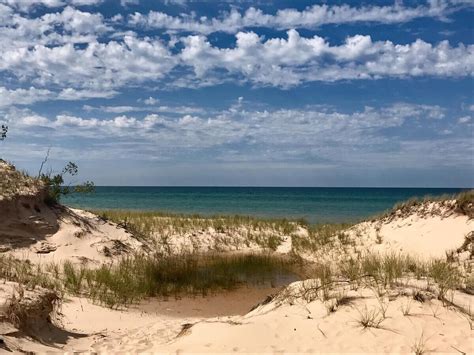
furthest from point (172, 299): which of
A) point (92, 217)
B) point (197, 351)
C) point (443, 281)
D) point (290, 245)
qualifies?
point (290, 245)

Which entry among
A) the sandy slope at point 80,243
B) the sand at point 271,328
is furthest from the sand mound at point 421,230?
the sandy slope at point 80,243

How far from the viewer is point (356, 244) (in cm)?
1753

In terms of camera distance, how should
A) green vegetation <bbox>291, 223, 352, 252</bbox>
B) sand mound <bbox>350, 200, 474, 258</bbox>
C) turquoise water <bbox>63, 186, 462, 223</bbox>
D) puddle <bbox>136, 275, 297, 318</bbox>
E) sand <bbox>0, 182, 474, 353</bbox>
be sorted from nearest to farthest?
sand <bbox>0, 182, 474, 353</bbox>
puddle <bbox>136, 275, 297, 318</bbox>
sand mound <bbox>350, 200, 474, 258</bbox>
green vegetation <bbox>291, 223, 352, 252</bbox>
turquoise water <bbox>63, 186, 462, 223</bbox>

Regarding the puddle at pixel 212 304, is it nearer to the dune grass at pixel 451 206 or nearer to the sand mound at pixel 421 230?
the sand mound at pixel 421 230

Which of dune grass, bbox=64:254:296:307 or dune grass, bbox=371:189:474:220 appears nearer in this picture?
dune grass, bbox=64:254:296:307

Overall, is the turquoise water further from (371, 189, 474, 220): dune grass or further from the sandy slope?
(371, 189, 474, 220): dune grass

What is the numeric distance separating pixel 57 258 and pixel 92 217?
4.19 metres

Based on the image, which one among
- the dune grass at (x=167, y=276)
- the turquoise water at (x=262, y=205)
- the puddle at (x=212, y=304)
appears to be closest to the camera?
the puddle at (x=212, y=304)

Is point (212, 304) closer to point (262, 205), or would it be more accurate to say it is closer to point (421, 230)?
point (421, 230)

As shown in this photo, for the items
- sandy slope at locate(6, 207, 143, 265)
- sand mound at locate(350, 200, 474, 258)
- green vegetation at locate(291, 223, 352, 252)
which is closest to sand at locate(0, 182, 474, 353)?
sandy slope at locate(6, 207, 143, 265)

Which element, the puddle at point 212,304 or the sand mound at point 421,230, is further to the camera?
the sand mound at point 421,230

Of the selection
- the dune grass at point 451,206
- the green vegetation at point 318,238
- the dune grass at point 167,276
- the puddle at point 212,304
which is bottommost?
the puddle at point 212,304

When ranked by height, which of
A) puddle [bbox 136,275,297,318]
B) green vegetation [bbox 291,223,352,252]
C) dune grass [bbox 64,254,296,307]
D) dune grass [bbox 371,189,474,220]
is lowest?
puddle [bbox 136,275,297,318]

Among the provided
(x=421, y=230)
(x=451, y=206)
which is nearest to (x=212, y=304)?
(x=421, y=230)
